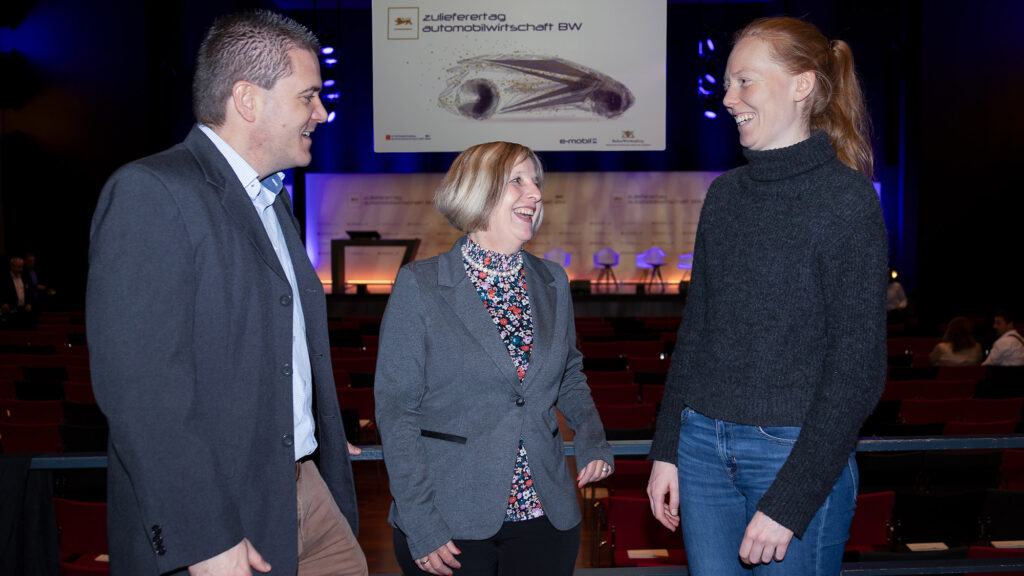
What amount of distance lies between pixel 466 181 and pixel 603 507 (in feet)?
8.98

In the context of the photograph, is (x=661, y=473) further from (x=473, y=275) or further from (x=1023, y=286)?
(x=1023, y=286)

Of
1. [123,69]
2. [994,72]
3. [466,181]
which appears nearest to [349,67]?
[123,69]

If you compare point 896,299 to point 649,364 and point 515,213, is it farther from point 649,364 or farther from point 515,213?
point 515,213

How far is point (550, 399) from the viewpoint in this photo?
75.4 inches

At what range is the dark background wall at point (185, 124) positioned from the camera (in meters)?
13.8

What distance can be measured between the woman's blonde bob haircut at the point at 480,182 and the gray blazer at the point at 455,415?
14 cm

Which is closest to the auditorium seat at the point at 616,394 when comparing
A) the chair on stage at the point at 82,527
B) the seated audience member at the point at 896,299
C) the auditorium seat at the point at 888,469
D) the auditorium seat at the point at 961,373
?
the auditorium seat at the point at 888,469

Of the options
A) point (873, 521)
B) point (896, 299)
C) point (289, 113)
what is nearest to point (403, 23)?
point (896, 299)

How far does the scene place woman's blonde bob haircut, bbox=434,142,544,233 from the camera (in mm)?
1928

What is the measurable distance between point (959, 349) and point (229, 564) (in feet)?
25.3

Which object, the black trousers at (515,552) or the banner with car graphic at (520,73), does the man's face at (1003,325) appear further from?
the black trousers at (515,552)

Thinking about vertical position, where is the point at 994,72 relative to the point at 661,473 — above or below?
above

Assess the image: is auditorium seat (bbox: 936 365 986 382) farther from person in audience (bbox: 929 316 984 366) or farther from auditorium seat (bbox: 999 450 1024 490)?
auditorium seat (bbox: 999 450 1024 490)

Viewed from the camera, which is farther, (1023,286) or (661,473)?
(1023,286)
